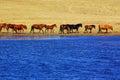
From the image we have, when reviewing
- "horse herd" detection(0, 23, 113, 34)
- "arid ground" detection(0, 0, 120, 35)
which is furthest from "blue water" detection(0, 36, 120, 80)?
"arid ground" detection(0, 0, 120, 35)

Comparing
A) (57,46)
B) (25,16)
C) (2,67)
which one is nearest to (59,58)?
(2,67)

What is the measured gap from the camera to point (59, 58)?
23.4 metres

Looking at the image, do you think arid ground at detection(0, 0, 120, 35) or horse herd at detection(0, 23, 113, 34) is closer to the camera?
horse herd at detection(0, 23, 113, 34)

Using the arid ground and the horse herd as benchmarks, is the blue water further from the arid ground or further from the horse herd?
the arid ground

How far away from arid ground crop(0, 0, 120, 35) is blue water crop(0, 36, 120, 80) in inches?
318

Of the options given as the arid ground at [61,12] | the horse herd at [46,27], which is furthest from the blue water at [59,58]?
the arid ground at [61,12]

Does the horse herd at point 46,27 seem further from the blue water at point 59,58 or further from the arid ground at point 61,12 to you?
the blue water at point 59,58

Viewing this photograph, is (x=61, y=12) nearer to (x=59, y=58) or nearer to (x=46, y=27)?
(x=46, y=27)

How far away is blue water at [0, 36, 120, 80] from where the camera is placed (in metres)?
18.3

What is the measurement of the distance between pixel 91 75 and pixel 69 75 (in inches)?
31.3

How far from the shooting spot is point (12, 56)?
947 inches

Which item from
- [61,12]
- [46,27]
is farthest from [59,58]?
[61,12]

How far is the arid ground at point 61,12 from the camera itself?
45.7 meters

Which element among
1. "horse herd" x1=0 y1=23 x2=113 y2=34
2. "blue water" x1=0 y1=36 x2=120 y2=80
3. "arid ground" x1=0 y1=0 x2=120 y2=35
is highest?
"arid ground" x1=0 y1=0 x2=120 y2=35
